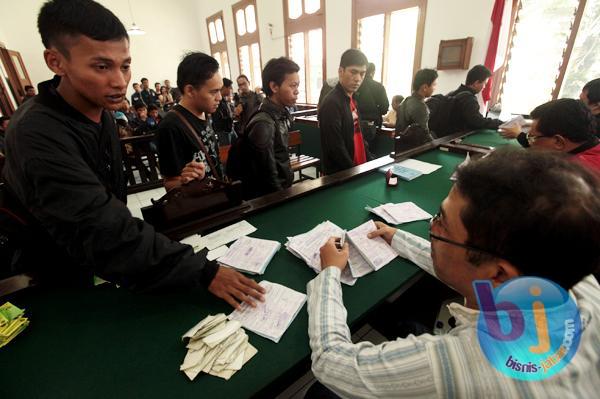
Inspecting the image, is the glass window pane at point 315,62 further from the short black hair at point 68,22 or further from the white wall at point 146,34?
the short black hair at point 68,22

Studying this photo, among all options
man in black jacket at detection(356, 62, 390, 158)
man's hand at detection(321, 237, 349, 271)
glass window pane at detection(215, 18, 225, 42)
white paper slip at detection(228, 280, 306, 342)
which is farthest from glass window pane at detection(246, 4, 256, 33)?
white paper slip at detection(228, 280, 306, 342)

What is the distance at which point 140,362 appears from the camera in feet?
2.66

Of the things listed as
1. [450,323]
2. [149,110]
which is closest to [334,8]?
[149,110]

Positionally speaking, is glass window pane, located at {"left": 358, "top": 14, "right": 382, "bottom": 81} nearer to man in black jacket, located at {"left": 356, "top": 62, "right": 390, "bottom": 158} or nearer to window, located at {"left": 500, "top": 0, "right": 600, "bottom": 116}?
window, located at {"left": 500, "top": 0, "right": 600, "bottom": 116}

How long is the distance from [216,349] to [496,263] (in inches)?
30.1

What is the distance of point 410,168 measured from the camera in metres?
2.26

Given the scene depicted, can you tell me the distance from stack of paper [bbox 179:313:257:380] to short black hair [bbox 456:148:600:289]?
695 mm

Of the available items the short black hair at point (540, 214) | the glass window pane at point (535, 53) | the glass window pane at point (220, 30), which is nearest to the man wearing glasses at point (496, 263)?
the short black hair at point (540, 214)

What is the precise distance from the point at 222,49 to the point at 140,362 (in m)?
13.4

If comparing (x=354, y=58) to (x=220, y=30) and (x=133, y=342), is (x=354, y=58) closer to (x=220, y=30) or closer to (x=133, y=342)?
(x=133, y=342)

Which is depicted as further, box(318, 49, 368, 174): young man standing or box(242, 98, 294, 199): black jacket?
box(318, 49, 368, 174): young man standing

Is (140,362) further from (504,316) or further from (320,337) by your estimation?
(504,316)

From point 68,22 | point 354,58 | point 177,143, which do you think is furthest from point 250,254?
point 354,58

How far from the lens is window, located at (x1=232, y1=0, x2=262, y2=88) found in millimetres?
9594
